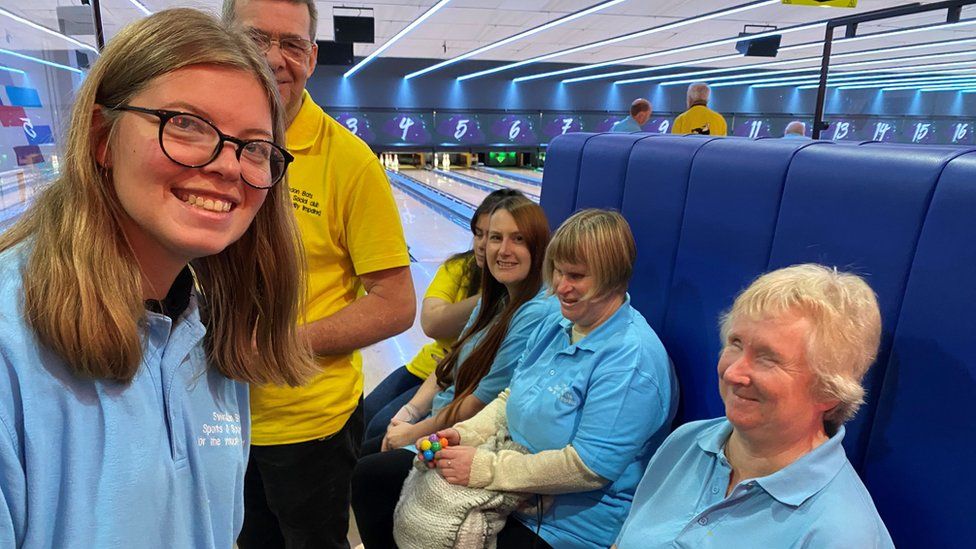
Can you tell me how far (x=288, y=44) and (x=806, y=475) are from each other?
119cm

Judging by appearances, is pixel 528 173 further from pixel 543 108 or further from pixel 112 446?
pixel 112 446

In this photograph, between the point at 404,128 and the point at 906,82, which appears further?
the point at 906,82

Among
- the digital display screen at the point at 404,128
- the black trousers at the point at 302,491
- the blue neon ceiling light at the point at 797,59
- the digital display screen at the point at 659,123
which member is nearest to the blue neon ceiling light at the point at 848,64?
the blue neon ceiling light at the point at 797,59

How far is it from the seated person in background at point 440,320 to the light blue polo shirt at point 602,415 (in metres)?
0.66

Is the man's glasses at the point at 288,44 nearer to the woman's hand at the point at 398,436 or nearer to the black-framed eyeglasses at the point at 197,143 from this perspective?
the black-framed eyeglasses at the point at 197,143

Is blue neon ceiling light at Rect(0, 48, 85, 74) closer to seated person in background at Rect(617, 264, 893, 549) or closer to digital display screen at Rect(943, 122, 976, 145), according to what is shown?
seated person in background at Rect(617, 264, 893, 549)

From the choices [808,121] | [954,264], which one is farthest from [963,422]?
[808,121]

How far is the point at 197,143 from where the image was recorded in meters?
0.62

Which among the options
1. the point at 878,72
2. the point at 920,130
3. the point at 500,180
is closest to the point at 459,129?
the point at 500,180

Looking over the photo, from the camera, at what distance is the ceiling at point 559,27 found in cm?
648

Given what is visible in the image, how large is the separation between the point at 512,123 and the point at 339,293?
15.1 meters

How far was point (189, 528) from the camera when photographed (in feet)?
2.30

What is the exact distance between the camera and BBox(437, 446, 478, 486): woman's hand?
61.1 inches

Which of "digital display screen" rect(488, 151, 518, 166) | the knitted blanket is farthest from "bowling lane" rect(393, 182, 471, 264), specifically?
"digital display screen" rect(488, 151, 518, 166)
